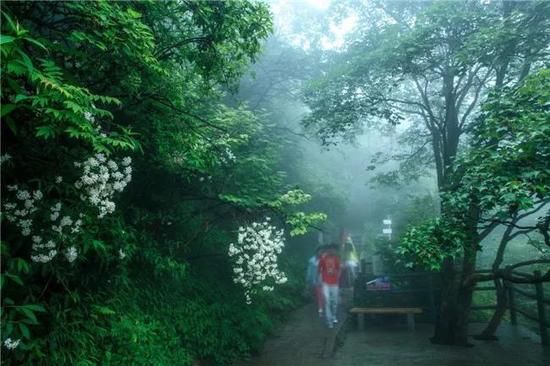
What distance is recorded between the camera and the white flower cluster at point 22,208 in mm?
4371

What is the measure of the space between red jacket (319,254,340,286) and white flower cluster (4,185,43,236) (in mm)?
7770

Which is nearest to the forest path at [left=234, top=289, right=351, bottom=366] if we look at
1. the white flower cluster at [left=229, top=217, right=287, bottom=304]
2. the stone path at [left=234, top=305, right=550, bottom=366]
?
the stone path at [left=234, top=305, right=550, bottom=366]

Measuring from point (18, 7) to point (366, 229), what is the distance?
2589 cm

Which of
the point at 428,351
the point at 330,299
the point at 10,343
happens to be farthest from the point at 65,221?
the point at 428,351

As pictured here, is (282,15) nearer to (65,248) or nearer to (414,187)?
(414,187)

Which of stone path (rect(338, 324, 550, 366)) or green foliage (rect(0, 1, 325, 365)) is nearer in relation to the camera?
green foliage (rect(0, 1, 325, 365))

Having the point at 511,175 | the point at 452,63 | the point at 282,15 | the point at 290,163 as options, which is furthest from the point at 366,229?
the point at 511,175

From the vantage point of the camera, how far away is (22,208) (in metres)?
4.48

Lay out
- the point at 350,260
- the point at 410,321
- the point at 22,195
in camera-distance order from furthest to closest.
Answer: the point at 350,260 < the point at 410,321 < the point at 22,195

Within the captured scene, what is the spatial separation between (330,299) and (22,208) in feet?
27.6

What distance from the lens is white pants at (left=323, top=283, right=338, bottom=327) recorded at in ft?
35.7

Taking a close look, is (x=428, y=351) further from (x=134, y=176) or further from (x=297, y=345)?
(x=134, y=176)

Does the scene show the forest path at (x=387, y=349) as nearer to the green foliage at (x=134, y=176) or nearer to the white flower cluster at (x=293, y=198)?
the green foliage at (x=134, y=176)

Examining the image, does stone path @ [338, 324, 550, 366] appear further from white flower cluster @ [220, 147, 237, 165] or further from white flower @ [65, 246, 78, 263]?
white flower @ [65, 246, 78, 263]
